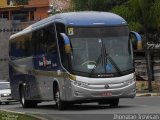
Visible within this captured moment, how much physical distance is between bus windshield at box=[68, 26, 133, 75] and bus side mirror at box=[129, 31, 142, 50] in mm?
336

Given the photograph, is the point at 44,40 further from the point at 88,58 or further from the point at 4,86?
the point at 4,86

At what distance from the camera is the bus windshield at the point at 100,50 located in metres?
22.2

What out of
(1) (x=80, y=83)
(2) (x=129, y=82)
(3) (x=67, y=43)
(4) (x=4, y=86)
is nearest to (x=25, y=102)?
(1) (x=80, y=83)

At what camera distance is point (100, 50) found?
22.4 metres

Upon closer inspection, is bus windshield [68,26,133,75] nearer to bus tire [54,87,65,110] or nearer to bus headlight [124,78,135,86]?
bus headlight [124,78,135,86]

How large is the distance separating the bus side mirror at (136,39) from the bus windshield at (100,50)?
0.34 meters

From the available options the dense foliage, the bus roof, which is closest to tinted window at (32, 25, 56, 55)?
the bus roof

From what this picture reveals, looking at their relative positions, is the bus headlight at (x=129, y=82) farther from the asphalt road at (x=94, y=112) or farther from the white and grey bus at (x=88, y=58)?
the asphalt road at (x=94, y=112)

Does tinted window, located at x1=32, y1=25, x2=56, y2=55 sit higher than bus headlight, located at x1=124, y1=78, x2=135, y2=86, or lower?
higher

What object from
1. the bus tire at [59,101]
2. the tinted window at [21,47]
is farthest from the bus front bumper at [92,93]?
the tinted window at [21,47]

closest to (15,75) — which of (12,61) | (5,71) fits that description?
(12,61)

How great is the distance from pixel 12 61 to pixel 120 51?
9.07m

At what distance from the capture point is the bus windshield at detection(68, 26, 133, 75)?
22.2 metres

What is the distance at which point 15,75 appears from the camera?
29969 mm
